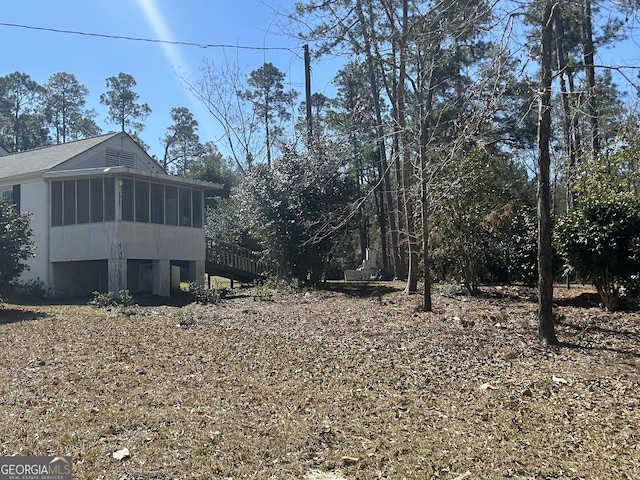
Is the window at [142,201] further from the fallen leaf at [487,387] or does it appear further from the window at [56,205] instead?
the fallen leaf at [487,387]

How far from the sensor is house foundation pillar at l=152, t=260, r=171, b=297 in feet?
55.4

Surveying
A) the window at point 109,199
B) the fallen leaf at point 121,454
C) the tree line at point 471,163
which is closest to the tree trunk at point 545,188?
the tree line at point 471,163

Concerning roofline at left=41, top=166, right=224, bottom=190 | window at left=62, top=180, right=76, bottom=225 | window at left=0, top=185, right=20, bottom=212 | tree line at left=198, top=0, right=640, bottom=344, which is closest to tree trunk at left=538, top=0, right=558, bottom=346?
tree line at left=198, top=0, right=640, bottom=344

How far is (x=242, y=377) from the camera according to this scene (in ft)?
20.2

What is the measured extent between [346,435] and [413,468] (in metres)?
0.74

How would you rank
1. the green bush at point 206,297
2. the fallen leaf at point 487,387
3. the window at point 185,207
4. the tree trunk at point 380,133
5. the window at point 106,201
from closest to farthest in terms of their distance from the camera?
1. the fallen leaf at point 487,387
2. the tree trunk at point 380,133
3. the green bush at point 206,297
4. the window at point 106,201
5. the window at point 185,207

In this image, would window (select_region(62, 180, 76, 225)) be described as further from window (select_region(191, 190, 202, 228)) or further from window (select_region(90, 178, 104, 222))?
window (select_region(191, 190, 202, 228))

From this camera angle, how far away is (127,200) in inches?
628

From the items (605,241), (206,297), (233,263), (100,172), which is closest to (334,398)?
(605,241)

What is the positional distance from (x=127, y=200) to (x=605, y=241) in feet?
40.6

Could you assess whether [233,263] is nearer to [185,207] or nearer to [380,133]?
[185,207]

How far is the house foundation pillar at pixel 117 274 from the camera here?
15.5m

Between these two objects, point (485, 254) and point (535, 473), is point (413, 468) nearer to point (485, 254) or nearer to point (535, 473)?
point (535, 473)

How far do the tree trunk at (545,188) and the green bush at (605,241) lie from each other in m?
2.53
